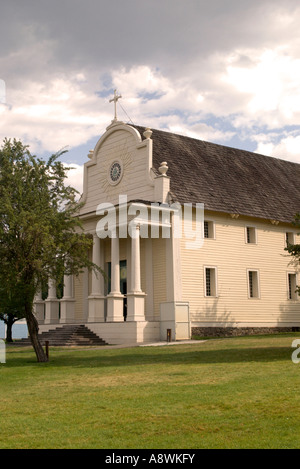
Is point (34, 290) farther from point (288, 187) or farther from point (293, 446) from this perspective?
point (288, 187)

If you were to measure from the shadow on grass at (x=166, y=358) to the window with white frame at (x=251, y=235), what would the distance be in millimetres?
15319

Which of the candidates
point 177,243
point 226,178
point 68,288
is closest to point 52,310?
point 68,288

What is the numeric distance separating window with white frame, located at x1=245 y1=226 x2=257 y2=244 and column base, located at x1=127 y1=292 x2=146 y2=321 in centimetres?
968

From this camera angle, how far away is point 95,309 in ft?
114

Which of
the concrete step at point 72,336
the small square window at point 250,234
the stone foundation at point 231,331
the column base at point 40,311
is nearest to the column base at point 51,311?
the column base at point 40,311

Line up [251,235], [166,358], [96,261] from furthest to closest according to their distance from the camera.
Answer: [251,235] → [96,261] → [166,358]

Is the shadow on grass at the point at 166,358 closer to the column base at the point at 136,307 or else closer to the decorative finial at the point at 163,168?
the column base at the point at 136,307

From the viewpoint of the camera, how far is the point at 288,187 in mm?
42562

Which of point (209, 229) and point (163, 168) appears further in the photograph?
point (209, 229)

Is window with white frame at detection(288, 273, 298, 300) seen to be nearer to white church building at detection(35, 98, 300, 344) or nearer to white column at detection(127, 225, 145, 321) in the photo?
white church building at detection(35, 98, 300, 344)

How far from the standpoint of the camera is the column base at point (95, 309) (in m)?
34.7

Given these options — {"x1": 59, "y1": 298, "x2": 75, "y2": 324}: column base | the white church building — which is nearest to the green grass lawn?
the white church building

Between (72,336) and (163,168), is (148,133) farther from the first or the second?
(72,336)

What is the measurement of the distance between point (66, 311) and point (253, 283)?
1252 centimetres
